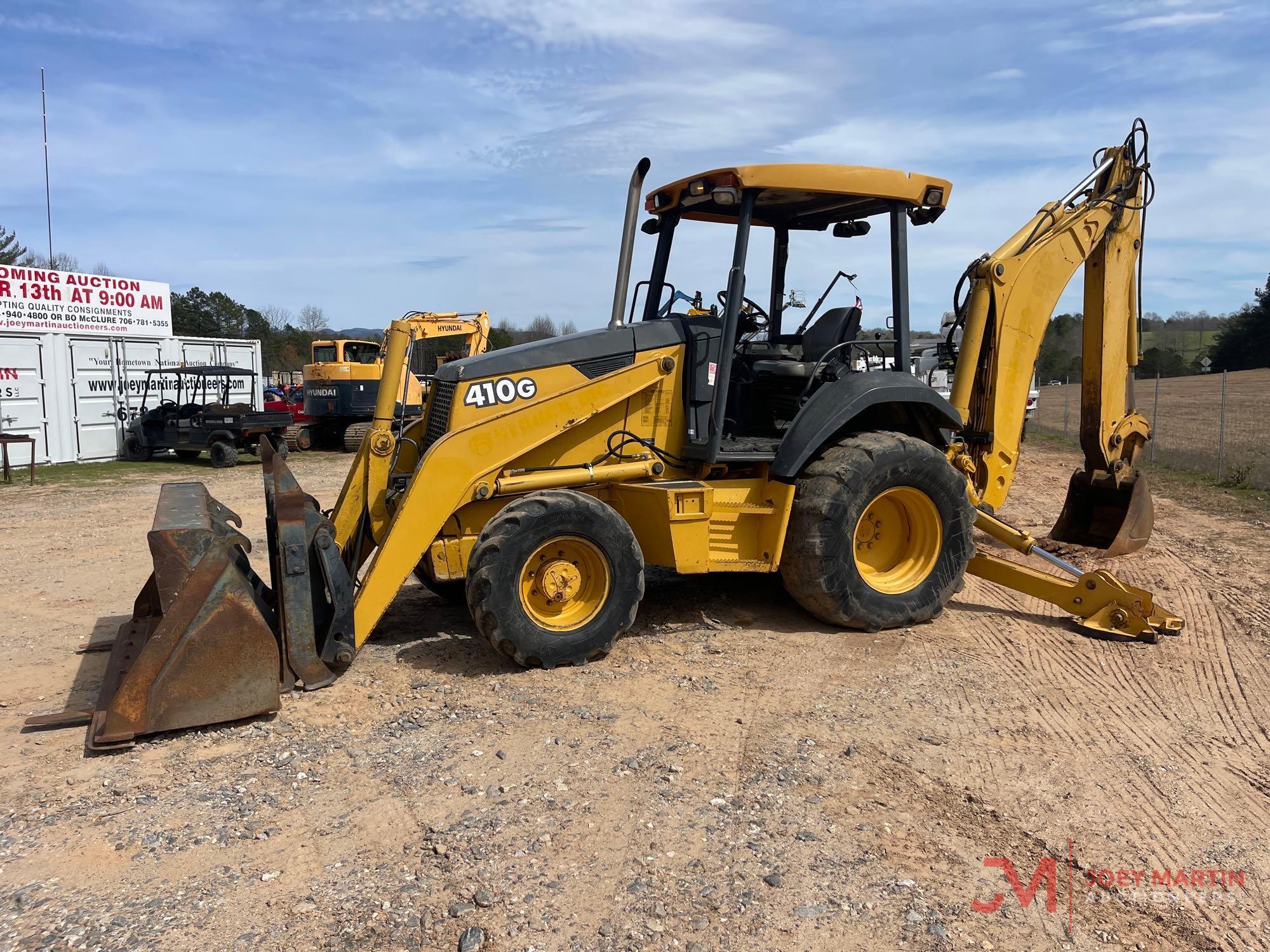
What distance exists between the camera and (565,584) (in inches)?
202

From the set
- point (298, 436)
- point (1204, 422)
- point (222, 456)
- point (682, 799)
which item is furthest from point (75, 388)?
point (1204, 422)

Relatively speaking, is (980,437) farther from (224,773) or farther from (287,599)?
(224,773)

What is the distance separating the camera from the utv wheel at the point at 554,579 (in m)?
4.86

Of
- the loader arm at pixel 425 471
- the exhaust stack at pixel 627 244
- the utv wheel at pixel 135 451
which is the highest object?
the exhaust stack at pixel 627 244

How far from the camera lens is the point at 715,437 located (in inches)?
221

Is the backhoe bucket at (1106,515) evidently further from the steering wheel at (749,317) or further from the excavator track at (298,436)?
the excavator track at (298,436)

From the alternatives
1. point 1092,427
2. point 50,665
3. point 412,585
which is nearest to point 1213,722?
point 1092,427

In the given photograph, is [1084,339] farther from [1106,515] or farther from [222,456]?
[222,456]

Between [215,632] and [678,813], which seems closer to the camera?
[678,813]

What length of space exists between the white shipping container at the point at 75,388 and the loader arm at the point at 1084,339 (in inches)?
686

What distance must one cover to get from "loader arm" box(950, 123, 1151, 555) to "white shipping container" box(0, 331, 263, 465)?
17.4 m

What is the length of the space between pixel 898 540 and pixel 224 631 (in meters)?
4.12

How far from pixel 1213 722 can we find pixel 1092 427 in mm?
3569
